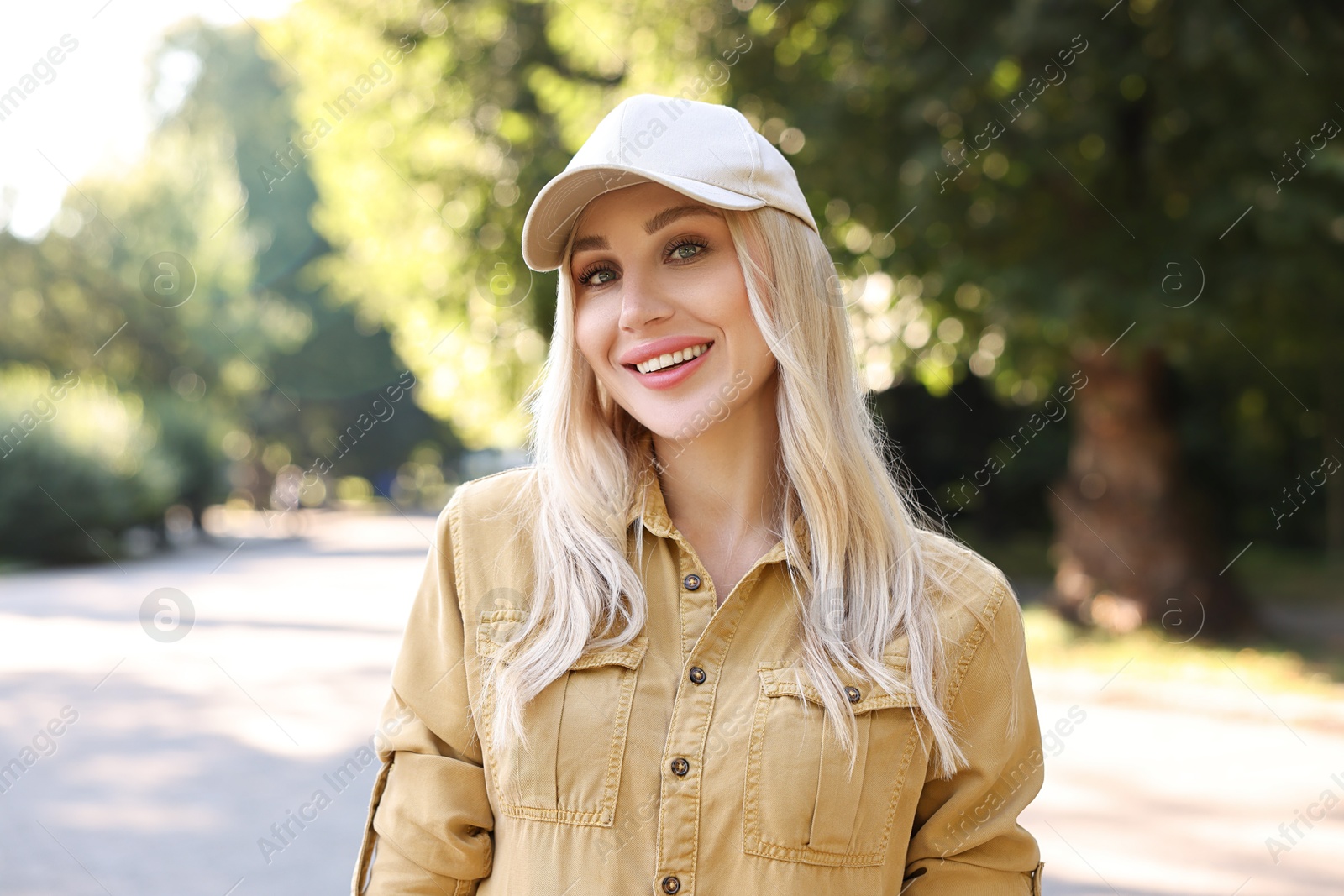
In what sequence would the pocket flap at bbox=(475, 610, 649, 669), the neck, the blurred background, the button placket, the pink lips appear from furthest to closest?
the blurred background, the neck, the pink lips, the pocket flap at bbox=(475, 610, 649, 669), the button placket

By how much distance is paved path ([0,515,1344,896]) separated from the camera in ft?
18.0

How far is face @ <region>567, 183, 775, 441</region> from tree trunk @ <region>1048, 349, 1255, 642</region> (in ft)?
30.8

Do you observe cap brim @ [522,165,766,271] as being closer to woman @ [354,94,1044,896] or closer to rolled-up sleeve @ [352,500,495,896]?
woman @ [354,94,1044,896]

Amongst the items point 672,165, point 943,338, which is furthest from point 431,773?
point 943,338

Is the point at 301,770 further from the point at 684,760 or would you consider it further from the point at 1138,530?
the point at 1138,530

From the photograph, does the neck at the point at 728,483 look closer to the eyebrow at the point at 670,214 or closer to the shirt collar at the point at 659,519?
the shirt collar at the point at 659,519

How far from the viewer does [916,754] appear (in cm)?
194

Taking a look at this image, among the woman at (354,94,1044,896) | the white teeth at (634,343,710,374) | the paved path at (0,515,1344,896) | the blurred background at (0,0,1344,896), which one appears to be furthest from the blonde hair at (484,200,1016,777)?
the paved path at (0,515,1344,896)

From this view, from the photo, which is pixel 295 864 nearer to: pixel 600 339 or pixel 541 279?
pixel 600 339

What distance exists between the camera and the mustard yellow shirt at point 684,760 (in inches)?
71.6

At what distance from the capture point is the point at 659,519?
6.89 feet

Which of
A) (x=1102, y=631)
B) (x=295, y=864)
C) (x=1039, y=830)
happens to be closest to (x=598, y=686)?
(x=295, y=864)

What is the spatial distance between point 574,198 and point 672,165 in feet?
0.68

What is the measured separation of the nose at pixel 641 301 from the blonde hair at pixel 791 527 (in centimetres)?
15
